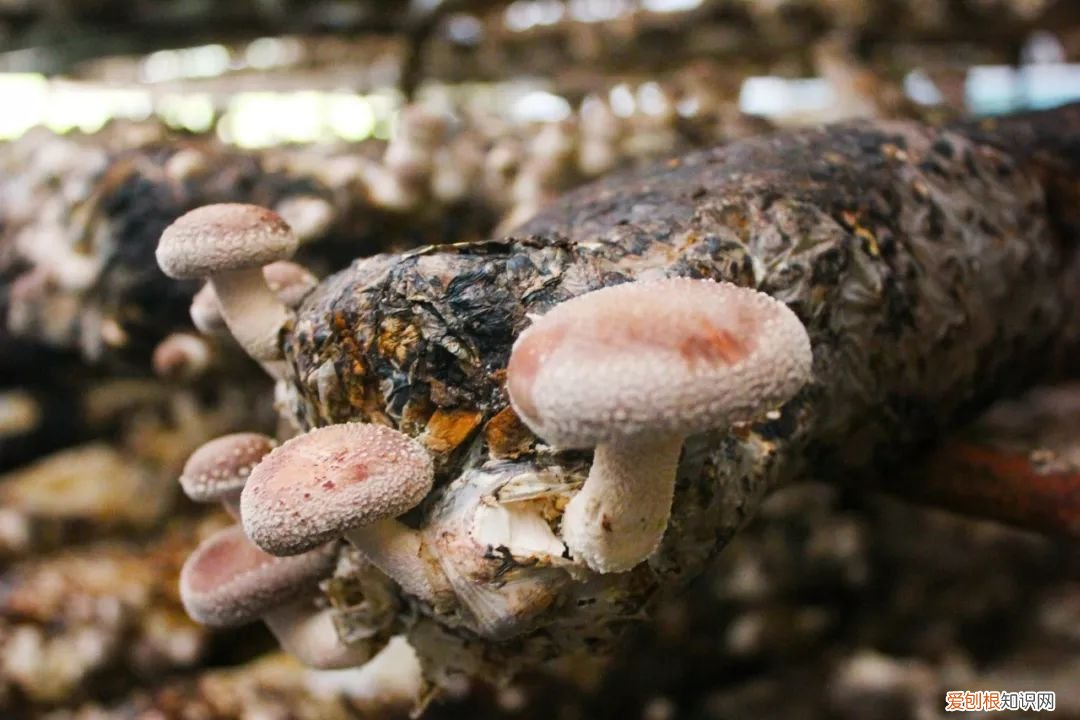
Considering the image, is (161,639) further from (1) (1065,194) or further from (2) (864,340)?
(1) (1065,194)

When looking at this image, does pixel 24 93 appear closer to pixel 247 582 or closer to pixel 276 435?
pixel 276 435

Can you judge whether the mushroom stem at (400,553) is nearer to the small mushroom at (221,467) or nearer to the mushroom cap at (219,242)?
the small mushroom at (221,467)

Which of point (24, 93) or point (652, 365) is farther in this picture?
point (24, 93)

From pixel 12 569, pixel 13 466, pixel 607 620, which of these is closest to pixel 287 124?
pixel 13 466

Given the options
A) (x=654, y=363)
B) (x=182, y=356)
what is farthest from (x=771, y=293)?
(x=182, y=356)

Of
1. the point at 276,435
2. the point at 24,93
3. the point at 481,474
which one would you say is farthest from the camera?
the point at 24,93

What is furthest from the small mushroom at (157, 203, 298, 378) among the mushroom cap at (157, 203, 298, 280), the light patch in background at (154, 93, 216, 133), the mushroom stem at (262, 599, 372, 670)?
the light patch in background at (154, 93, 216, 133)

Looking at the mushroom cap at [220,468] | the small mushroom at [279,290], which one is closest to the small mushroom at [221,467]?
the mushroom cap at [220,468]

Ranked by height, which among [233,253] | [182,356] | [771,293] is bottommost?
[182,356]
